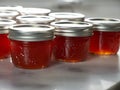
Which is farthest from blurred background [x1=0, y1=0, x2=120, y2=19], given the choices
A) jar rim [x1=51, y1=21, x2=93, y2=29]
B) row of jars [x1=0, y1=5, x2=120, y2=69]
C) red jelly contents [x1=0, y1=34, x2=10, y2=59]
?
red jelly contents [x1=0, y1=34, x2=10, y2=59]

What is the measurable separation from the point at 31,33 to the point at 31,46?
0.03 metres

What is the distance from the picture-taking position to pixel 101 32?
0.81 metres

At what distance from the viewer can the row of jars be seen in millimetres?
662

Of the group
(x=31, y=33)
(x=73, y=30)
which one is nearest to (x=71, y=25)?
(x=73, y=30)

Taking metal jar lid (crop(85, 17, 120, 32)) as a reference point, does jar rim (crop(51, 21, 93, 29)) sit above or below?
above

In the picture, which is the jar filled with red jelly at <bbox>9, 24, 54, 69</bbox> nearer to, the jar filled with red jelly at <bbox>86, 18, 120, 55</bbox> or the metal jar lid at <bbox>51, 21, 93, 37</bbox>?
the metal jar lid at <bbox>51, 21, 93, 37</bbox>

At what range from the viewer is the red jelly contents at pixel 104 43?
808mm

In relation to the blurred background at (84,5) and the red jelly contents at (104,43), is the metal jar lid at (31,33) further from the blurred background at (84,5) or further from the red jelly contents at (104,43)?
the blurred background at (84,5)

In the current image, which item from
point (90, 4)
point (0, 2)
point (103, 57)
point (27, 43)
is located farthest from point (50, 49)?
point (0, 2)

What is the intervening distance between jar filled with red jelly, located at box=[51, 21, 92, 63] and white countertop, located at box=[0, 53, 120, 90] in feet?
0.08

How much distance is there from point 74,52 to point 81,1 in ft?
2.34

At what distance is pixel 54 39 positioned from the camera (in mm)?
735

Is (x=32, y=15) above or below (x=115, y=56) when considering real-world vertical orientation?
above

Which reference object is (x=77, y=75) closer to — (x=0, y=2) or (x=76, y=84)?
(x=76, y=84)
